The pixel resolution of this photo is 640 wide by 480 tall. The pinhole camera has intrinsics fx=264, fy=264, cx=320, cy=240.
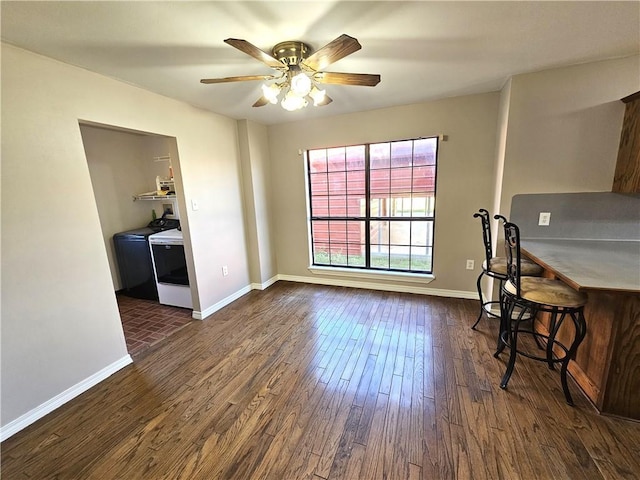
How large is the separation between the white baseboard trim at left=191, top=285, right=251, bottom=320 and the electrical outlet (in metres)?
3.50

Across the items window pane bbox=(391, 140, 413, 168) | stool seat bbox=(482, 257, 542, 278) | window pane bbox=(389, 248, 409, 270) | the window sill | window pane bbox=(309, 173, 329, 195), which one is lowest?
the window sill

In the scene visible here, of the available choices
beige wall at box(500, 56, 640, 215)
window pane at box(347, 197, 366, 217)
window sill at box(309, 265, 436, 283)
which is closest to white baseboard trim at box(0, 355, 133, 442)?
window sill at box(309, 265, 436, 283)

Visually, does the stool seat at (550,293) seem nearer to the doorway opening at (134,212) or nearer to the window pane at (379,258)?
the window pane at (379,258)

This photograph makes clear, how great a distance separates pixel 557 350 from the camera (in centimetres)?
217

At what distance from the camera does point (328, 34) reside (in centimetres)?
160

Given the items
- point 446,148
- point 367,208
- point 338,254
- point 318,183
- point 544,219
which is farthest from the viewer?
point 338,254

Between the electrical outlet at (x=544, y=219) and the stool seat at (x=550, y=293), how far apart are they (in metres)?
0.96

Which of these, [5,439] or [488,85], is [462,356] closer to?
[488,85]

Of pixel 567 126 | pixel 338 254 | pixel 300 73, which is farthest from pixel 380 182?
pixel 300 73

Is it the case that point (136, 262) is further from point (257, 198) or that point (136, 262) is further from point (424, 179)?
point (424, 179)

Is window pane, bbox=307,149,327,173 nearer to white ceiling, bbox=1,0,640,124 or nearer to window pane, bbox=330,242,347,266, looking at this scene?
window pane, bbox=330,242,347,266

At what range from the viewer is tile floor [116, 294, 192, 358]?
2619mm

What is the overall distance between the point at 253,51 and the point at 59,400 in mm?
2627

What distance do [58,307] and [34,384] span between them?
1.62 feet
